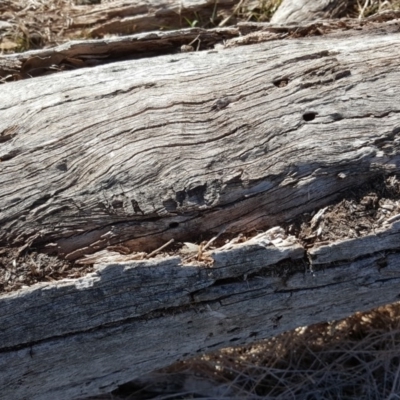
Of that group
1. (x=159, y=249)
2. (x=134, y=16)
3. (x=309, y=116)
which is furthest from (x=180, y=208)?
(x=134, y=16)

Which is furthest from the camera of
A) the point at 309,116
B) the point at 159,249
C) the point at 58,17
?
the point at 58,17

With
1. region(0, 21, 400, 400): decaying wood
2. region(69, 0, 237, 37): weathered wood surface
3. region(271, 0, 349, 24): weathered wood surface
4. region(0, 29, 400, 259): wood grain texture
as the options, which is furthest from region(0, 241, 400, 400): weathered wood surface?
region(69, 0, 237, 37): weathered wood surface

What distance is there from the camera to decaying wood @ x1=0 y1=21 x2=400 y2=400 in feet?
7.17

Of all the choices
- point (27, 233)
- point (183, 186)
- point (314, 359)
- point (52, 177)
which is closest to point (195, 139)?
point (183, 186)

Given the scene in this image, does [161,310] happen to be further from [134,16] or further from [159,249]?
[134,16]

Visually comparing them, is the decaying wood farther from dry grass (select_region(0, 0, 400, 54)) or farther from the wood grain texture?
dry grass (select_region(0, 0, 400, 54))

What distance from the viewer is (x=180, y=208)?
7.26ft

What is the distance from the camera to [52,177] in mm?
2244

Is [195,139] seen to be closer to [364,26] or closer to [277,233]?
[277,233]

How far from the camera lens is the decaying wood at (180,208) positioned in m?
2.19

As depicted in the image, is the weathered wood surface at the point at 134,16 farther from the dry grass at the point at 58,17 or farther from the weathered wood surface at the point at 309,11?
the weathered wood surface at the point at 309,11

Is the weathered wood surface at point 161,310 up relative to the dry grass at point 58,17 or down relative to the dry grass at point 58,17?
down

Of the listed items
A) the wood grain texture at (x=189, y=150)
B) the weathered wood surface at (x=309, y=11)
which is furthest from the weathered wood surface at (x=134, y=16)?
the wood grain texture at (x=189, y=150)

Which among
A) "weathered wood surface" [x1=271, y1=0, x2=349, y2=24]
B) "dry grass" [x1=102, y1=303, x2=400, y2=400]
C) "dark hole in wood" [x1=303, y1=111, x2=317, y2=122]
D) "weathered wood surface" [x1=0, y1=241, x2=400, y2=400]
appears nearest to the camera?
"weathered wood surface" [x1=0, y1=241, x2=400, y2=400]
